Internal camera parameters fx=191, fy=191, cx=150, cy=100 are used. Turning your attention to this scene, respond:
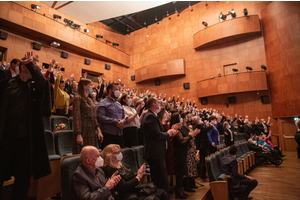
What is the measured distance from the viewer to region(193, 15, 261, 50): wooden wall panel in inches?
243

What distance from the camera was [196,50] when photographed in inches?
295

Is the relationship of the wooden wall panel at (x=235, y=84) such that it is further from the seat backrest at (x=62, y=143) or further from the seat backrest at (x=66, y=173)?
the seat backrest at (x=66, y=173)

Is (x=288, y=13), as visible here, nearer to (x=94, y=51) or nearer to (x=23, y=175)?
(x=94, y=51)

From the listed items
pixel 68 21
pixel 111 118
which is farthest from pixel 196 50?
pixel 111 118

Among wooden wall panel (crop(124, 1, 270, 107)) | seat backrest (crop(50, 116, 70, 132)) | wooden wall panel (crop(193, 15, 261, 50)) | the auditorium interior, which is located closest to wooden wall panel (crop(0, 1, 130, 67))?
the auditorium interior

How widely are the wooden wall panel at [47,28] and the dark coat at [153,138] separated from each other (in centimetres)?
496

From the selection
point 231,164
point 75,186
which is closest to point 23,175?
point 75,186

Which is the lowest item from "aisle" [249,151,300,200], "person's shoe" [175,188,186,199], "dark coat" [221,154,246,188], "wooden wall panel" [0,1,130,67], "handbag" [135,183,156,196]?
"aisle" [249,151,300,200]

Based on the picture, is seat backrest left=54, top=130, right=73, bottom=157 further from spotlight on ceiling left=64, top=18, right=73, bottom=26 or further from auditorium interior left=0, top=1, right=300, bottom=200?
spotlight on ceiling left=64, top=18, right=73, bottom=26

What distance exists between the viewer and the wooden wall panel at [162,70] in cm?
760

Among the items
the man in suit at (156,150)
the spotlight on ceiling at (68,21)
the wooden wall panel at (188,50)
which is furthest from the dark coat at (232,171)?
the spotlight on ceiling at (68,21)

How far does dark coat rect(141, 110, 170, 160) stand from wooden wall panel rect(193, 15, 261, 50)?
614 centimetres

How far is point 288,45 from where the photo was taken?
5.55 meters

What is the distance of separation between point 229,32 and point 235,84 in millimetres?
1772
